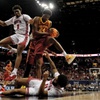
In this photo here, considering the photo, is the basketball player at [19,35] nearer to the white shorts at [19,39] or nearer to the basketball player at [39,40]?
the white shorts at [19,39]

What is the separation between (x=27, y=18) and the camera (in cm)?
484

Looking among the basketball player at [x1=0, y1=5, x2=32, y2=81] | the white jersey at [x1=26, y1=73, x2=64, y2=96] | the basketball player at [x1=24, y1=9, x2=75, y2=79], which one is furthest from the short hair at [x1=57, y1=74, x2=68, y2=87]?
the basketball player at [x1=0, y1=5, x2=32, y2=81]

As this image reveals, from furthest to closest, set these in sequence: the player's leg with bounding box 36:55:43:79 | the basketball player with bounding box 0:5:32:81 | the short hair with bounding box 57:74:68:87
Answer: the player's leg with bounding box 36:55:43:79 → the basketball player with bounding box 0:5:32:81 → the short hair with bounding box 57:74:68:87

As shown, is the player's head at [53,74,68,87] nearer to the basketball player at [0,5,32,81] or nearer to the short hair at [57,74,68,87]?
the short hair at [57,74,68,87]

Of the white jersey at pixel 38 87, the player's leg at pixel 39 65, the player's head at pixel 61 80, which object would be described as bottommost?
the white jersey at pixel 38 87

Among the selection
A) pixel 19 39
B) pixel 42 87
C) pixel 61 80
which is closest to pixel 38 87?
pixel 42 87

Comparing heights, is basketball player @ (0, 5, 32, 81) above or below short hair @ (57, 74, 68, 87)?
above

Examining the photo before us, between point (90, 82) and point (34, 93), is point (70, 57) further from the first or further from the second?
point (90, 82)

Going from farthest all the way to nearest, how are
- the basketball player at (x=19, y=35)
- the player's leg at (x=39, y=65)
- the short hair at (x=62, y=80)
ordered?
the player's leg at (x=39, y=65)
the basketball player at (x=19, y=35)
the short hair at (x=62, y=80)

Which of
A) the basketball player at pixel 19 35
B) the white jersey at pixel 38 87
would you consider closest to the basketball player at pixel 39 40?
the basketball player at pixel 19 35

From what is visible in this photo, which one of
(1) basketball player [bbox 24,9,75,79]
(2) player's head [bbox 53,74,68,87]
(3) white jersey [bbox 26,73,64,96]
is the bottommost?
(3) white jersey [bbox 26,73,64,96]

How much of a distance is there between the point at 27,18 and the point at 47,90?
165 centimetres

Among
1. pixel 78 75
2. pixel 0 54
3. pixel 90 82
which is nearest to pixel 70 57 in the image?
pixel 90 82

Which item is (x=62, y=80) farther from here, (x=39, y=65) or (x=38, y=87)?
(x=39, y=65)
